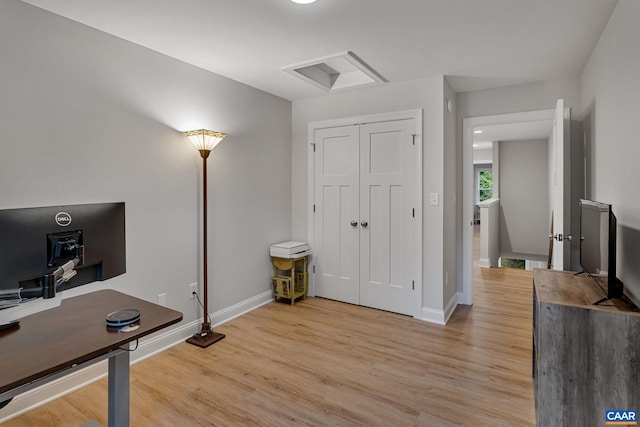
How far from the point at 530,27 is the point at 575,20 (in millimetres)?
251

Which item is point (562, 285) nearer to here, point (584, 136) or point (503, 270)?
point (584, 136)

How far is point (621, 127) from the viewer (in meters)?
2.01

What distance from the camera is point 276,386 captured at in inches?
90.0

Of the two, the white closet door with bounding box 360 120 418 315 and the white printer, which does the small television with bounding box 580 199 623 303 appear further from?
the white printer

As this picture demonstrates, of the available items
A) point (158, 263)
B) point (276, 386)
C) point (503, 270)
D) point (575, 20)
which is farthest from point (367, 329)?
point (503, 270)

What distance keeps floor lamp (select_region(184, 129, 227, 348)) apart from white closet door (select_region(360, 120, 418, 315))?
1585 mm

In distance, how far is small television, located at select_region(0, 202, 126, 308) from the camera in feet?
3.42

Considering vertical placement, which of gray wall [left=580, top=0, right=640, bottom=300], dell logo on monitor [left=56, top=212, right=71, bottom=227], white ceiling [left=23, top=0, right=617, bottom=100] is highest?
white ceiling [left=23, top=0, right=617, bottom=100]

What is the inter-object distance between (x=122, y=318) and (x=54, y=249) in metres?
0.39

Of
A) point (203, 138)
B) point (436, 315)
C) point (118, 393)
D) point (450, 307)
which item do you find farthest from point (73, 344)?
point (450, 307)

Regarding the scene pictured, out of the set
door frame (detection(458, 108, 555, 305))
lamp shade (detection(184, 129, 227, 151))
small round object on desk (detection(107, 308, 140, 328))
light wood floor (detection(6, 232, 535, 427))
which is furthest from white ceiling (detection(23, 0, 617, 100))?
light wood floor (detection(6, 232, 535, 427))

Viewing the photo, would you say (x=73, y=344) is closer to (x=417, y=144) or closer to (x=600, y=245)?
(x=600, y=245)

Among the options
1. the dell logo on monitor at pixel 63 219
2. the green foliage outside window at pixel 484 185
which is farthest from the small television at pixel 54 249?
the green foliage outside window at pixel 484 185

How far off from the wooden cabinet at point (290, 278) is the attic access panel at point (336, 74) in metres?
1.93
